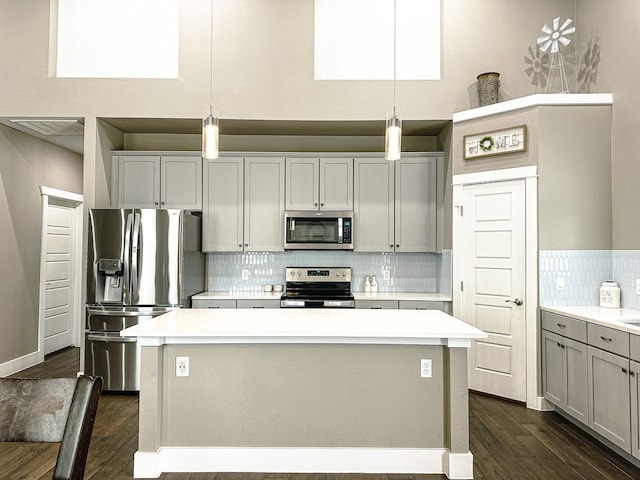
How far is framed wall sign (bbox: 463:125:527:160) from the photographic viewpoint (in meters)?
4.21

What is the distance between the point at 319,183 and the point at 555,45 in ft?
8.81

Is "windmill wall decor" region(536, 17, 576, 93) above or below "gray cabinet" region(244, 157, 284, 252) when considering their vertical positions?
above

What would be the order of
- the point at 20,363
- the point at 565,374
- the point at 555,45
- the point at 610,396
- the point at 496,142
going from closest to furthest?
1. the point at 610,396
2. the point at 565,374
3. the point at 496,142
4. the point at 555,45
5. the point at 20,363

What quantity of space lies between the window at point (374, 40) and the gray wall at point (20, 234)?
11.5 feet

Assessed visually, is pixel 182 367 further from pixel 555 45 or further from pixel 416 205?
pixel 555 45

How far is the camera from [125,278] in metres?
4.56

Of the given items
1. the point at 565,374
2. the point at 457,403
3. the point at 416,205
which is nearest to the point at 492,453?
the point at 457,403

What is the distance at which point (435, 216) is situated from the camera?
17.2ft

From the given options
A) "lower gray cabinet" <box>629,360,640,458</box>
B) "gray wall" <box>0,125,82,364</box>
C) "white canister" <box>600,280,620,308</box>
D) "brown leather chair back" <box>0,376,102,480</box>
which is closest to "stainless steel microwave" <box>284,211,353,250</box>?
"white canister" <box>600,280,620,308</box>

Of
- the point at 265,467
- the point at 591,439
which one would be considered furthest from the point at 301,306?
the point at 591,439

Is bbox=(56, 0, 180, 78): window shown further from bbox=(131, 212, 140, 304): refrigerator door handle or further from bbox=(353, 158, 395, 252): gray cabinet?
bbox=(353, 158, 395, 252): gray cabinet

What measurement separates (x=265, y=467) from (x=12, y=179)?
4387mm

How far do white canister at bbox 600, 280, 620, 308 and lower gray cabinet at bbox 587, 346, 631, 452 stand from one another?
30.6 inches

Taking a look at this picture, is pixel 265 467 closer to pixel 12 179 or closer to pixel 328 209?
pixel 328 209
